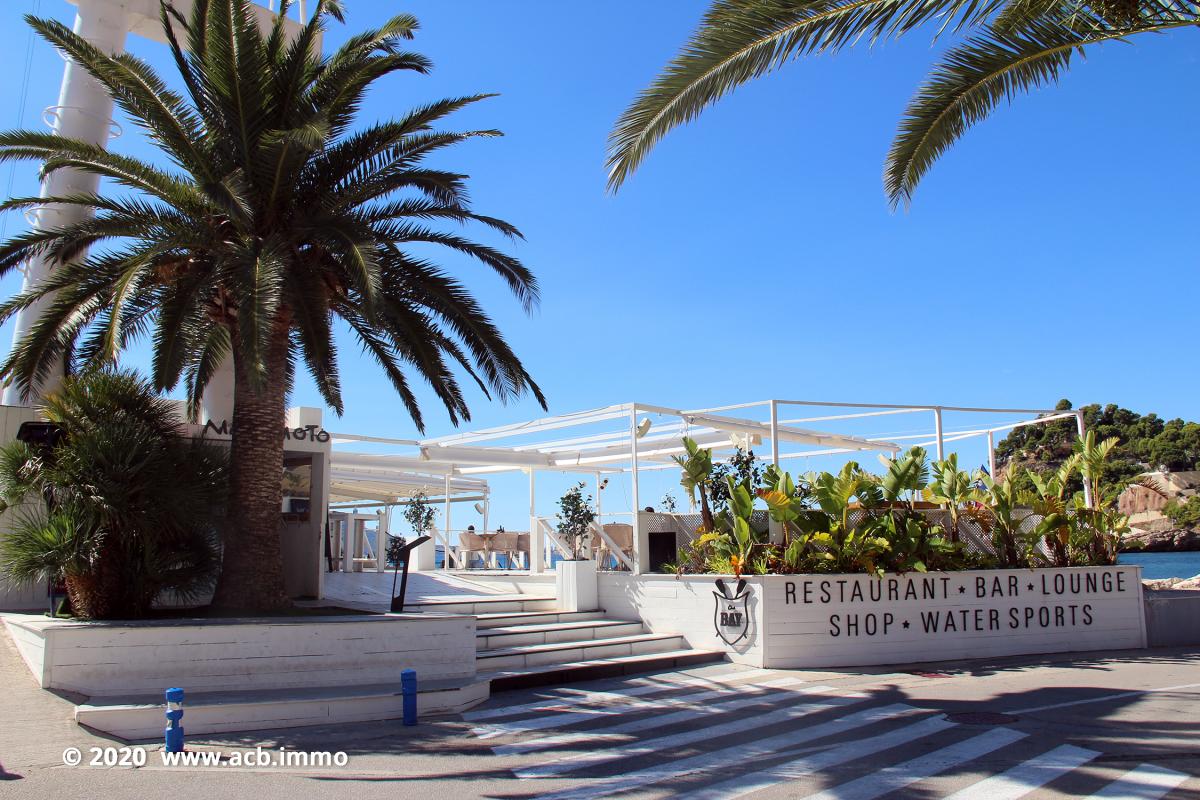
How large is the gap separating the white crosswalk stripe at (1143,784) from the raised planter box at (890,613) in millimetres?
6265

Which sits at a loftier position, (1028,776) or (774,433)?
(774,433)

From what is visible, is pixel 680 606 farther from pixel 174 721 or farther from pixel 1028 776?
pixel 174 721

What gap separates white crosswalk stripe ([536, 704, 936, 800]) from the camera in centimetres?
663

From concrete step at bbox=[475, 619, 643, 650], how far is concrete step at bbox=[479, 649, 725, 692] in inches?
31.5

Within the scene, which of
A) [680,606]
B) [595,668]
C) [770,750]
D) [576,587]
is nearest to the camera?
[770,750]

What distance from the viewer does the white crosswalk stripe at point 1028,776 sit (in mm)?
6262

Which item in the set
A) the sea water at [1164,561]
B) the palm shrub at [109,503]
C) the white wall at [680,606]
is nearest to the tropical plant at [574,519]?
the white wall at [680,606]

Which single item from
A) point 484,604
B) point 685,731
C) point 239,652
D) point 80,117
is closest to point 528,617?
point 484,604

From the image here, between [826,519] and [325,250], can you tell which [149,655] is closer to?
[325,250]

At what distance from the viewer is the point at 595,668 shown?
11891mm

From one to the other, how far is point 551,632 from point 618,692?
2446mm

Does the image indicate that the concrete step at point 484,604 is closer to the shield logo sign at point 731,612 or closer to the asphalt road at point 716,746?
the shield logo sign at point 731,612

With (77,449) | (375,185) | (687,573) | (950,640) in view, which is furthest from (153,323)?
(950,640)

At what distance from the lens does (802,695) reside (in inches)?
428
